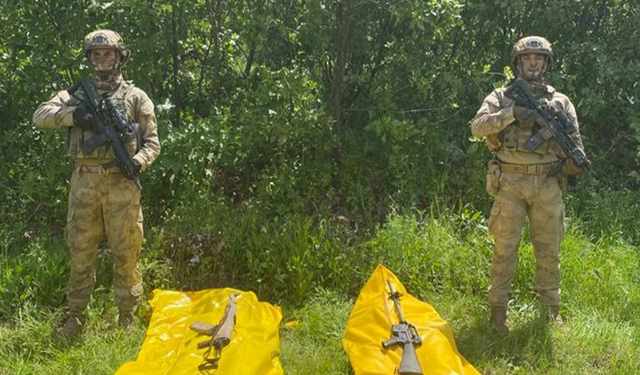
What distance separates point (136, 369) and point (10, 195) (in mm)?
3158

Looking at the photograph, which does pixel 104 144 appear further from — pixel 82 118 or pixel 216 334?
pixel 216 334

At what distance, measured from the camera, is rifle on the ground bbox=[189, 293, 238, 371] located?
149 inches

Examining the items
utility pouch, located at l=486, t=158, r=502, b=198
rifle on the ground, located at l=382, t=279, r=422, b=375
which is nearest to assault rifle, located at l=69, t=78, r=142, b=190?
rifle on the ground, located at l=382, t=279, r=422, b=375

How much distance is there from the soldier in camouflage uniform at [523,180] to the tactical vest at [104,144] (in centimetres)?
249

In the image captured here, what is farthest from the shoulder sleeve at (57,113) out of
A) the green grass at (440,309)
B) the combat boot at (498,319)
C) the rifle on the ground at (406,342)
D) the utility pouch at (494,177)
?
the combat boot at (498,319)

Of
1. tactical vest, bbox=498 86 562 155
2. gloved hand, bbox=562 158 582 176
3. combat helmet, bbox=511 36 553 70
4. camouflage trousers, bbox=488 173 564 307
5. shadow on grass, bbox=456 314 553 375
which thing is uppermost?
combat helmet, bbox=511 36 553 70

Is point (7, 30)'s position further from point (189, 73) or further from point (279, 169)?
point (279, 169)

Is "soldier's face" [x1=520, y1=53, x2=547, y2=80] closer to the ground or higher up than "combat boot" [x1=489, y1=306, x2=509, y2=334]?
higher up

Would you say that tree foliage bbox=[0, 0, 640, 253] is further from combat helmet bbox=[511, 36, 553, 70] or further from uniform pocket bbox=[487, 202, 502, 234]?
uniform pocket bbox=[487, 202, 502, 234]

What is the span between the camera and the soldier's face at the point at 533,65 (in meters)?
4.67

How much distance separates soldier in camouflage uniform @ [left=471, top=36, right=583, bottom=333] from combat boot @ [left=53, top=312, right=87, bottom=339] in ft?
10.1

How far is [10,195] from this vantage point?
6.28 m

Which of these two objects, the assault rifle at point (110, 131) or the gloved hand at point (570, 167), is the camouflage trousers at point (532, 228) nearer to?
the gloved hand at point (570, 167)

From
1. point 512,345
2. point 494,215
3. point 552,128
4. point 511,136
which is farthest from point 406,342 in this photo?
point 552,128
